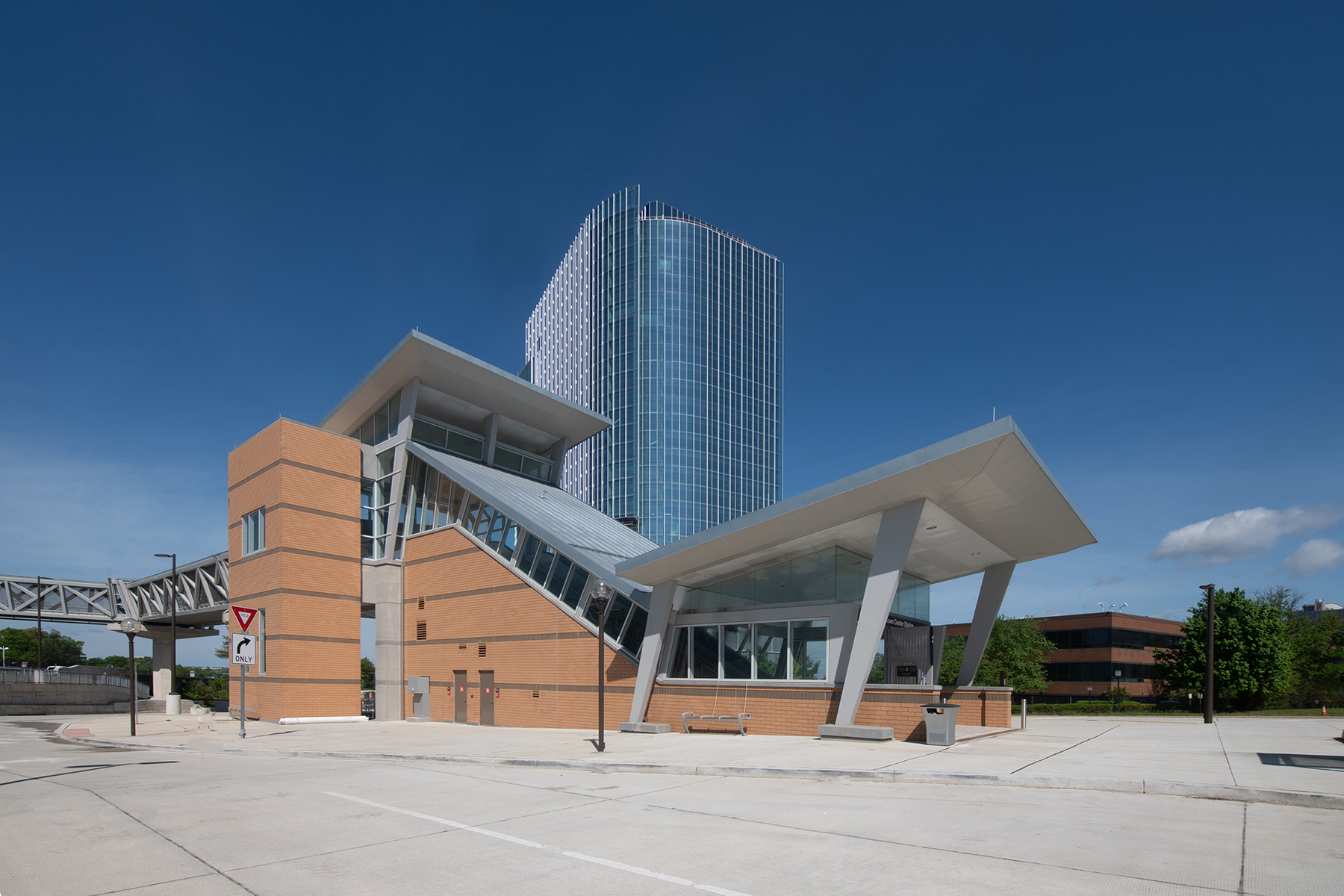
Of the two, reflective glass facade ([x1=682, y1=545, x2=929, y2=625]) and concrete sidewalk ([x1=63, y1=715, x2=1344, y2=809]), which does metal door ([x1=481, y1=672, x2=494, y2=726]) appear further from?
reflective glass facade ([x1=682, y1=545, x2=929, y2=625])

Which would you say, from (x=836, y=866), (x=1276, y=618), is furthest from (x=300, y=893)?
(x=1276, y=618)

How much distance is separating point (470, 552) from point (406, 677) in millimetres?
6678

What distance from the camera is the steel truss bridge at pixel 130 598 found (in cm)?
4788

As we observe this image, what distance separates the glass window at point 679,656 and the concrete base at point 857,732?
5441 mm

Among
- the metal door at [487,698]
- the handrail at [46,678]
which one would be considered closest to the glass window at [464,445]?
the metal door at [487,698]

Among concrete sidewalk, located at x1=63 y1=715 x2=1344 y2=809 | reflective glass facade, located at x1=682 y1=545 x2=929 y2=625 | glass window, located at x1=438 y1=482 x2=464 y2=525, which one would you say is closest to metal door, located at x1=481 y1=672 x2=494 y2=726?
concrete sidewalk, located at x1=63 y1=715 x2=1344 y2=809

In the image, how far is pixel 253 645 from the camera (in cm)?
2150

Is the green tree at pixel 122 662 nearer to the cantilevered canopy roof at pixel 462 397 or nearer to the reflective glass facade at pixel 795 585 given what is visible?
the cantilevered canopy roof at pixel 462 397

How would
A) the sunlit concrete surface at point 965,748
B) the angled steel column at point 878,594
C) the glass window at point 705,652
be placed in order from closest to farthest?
the sunlit concrete surface at point 965,748 → the angled steel column at point 878,594 → the glass window at point 705,652

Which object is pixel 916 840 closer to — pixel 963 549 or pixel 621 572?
pixel 621 572

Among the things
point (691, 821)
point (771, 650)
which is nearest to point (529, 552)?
point (771, 650)

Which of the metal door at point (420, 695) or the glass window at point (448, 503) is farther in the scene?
the glass window at point (448, 503)

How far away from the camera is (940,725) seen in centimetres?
1761

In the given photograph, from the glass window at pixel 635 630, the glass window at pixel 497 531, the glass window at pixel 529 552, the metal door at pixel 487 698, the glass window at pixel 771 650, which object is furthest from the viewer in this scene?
the glass window at pixel 497 531
